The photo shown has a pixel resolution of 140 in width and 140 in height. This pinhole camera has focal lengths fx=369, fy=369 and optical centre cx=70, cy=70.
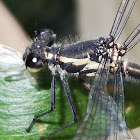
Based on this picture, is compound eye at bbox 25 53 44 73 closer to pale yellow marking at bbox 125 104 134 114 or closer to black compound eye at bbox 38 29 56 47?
black compound eye at bbox 38 29 56 47

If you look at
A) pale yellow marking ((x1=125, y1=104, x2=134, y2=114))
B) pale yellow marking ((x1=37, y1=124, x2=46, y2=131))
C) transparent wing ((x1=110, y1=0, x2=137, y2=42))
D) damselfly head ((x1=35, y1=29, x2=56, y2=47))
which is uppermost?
transparent wing ((x1=110, y1=0, x2=137, y2=42))

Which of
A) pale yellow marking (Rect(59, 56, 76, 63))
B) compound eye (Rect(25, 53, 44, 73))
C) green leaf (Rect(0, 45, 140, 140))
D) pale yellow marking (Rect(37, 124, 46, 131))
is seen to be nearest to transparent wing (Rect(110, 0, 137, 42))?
pale yellow marking (Rect(59, 56, 76, 63))

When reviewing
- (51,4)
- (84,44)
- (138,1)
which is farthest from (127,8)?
(51,4)

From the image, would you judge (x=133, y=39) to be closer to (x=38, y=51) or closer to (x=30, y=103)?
(x=38, y=51)

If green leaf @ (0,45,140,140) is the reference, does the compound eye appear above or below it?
above

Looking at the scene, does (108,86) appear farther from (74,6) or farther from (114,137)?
(74,6)
